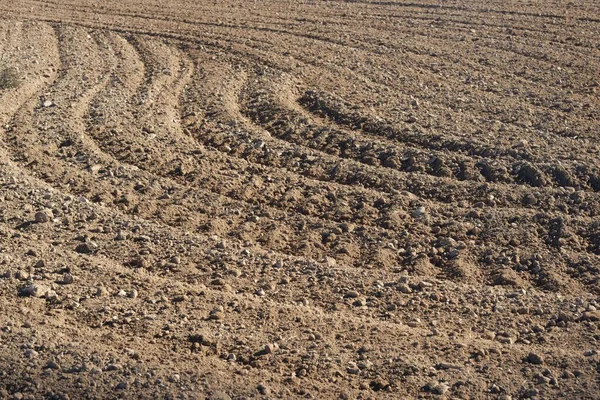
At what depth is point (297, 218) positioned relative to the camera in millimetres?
8414

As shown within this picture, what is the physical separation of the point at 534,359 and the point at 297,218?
2.74m

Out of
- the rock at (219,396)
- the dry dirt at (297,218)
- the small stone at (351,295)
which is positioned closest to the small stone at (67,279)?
the dry dirt at (297,218)

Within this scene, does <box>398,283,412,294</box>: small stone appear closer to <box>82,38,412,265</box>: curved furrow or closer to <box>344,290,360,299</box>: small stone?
<box>344,290,360,299</box>: small stone

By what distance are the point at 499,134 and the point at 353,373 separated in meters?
4.86

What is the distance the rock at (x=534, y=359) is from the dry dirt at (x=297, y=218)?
14mm

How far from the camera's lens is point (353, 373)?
611cm

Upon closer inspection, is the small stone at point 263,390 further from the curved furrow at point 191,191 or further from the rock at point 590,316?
the rock at point 590,316

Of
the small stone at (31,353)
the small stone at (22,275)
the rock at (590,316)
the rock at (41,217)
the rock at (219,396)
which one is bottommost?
the small stone at (31,353)

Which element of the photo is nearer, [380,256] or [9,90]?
[380,256]

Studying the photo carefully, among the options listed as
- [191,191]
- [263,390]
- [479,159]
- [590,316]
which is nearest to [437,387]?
[263,390]

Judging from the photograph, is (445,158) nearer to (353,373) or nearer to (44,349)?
(353,373)

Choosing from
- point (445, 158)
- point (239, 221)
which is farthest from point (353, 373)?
point (445, 158)

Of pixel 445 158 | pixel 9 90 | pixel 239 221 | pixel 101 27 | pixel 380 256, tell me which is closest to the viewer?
pixel 380 256

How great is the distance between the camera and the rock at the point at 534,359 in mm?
6293
